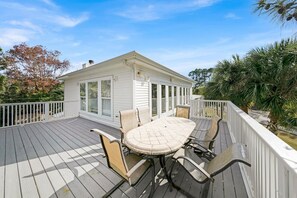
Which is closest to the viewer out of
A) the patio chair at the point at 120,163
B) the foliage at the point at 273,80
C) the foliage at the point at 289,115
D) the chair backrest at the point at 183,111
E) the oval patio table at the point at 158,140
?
the patio chair at the point at 120,163

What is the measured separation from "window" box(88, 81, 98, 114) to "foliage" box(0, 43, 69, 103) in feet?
28.8

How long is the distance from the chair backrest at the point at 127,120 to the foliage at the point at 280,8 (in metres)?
3.55

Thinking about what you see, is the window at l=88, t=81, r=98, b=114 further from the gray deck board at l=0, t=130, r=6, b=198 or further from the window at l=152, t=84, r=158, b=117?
the gray deck board at l=0, t=130, r=6, b=198

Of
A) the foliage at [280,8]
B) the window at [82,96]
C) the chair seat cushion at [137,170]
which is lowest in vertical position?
the chair seat cushion at [137,170]

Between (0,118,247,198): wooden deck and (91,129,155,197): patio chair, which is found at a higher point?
(91,129,155,197): patio chair

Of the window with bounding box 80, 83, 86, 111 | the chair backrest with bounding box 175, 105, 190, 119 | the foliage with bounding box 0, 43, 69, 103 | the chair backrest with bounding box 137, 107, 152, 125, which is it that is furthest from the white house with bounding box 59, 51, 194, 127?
the foliage with bounding box 0, 43, 69, 103

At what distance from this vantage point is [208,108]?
789cm

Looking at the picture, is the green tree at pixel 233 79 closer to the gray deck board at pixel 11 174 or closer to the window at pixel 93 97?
the window at pixel 93 97

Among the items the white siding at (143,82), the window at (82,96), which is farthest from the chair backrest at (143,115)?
the window at (82,96)

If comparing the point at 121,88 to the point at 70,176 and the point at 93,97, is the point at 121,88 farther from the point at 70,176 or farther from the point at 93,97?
the point at 70,176

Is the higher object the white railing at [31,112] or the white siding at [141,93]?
the white siding at [141,93]

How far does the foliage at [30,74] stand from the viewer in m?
12.4

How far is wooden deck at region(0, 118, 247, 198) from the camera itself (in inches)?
82.4

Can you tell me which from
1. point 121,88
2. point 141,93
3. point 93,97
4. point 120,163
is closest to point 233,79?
point 141,93
